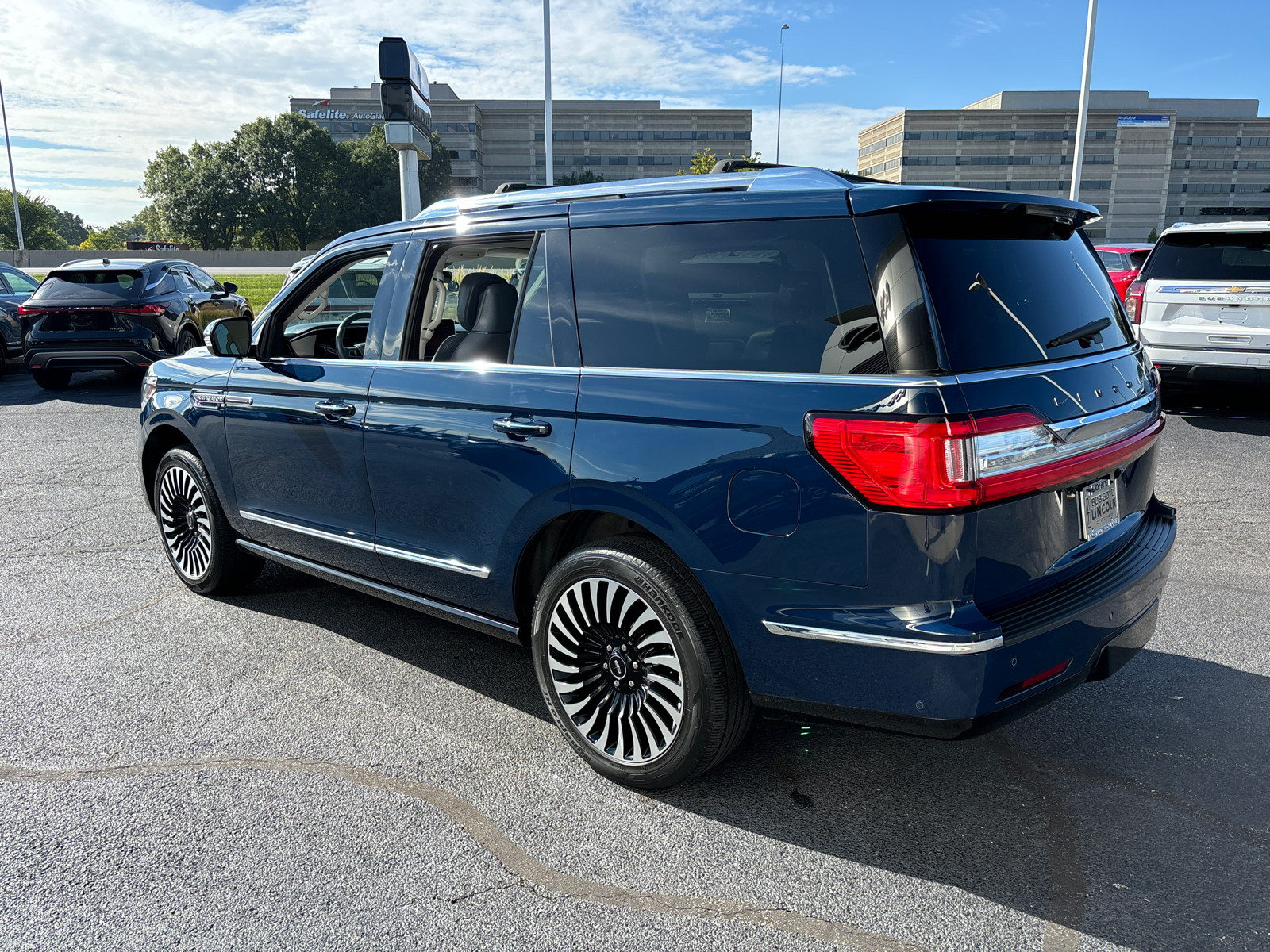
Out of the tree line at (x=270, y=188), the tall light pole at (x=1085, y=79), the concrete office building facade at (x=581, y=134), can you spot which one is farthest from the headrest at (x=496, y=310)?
the concrete office building facade at (x=581, y=134)

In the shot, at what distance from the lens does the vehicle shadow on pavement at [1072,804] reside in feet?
8.02

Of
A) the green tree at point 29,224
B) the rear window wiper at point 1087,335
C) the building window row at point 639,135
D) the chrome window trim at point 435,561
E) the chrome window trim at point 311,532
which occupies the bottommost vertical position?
the chrome window trim at point 311,532

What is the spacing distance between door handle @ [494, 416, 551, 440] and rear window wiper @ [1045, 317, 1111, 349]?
1564mm

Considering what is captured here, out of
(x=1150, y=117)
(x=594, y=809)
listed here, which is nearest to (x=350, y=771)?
(x=594, y=809)

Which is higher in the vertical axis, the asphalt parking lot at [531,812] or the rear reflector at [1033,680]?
the rear reflector at [1033,680]

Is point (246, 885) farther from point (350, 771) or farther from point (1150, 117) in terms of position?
point (1150, 117)

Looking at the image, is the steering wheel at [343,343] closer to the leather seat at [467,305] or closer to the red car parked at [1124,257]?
the leather seat at [467,305]

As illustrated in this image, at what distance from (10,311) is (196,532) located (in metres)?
12.3

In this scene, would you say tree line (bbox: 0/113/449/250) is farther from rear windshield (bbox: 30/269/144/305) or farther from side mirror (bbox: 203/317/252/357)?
side mirror (bbox: 203/317/252/357)

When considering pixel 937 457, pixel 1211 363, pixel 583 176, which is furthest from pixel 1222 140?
pixel 937 457

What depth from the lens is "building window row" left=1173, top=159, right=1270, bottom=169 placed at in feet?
356

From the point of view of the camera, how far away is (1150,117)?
330ft

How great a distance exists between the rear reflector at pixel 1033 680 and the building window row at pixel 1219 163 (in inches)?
5083

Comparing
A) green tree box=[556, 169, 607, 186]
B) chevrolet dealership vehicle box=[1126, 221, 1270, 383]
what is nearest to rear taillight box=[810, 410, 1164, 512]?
chevrolet dealership vehicle box=[1126, 221, 1270, 383]
